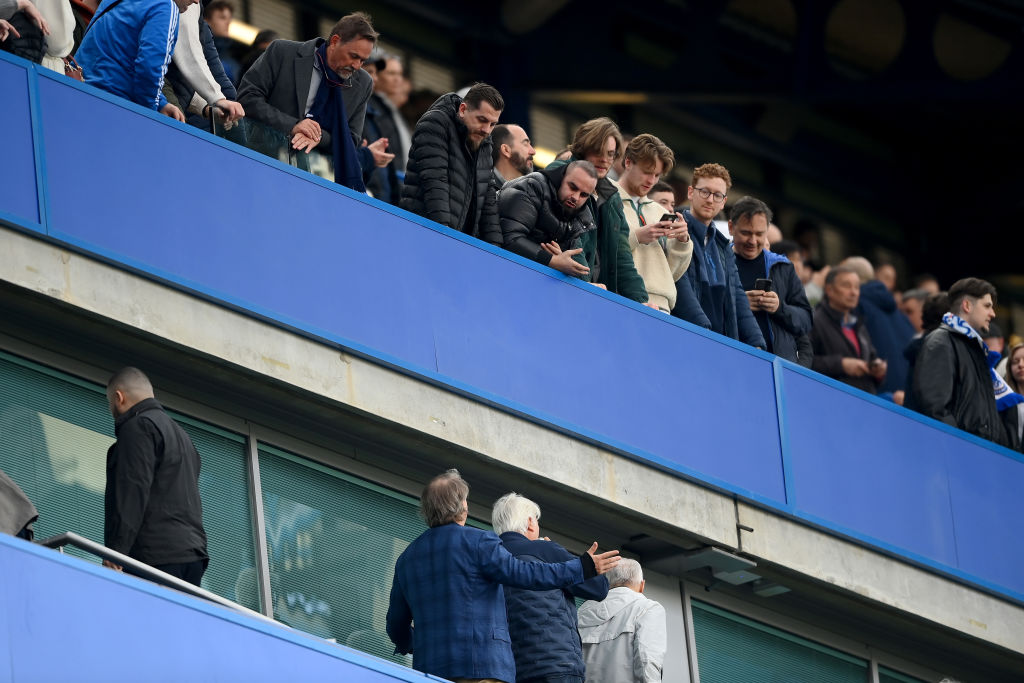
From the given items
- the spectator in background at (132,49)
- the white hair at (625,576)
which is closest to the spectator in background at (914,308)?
the white hair at (625,576)

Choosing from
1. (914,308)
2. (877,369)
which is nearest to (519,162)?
(877,369)

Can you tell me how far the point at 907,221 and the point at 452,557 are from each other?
55.0 ft

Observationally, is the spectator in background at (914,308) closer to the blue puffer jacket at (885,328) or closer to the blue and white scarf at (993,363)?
Result: the blue puffer jacket at (885,328)

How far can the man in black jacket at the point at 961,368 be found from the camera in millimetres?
13281

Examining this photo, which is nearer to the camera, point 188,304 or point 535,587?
point 535,587

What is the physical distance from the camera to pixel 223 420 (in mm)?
10391

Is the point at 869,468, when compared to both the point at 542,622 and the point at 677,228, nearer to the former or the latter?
the point at 677,228

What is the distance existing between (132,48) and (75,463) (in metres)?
2.16

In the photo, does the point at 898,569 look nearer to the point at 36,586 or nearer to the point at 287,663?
the point at 287,663

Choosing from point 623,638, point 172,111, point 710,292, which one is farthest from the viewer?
point 710,292

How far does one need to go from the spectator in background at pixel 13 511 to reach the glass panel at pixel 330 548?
7.03 feet

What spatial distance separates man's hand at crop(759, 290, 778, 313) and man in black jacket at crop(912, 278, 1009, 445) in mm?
1205

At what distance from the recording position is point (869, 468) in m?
13.1

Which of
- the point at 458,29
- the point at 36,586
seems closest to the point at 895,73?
the point at 458,29
